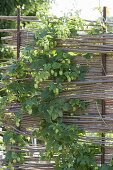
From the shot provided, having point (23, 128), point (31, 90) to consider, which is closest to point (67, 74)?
point (31, 90)

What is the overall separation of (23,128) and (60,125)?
550mm

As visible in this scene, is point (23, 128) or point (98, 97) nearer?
point (98, 97)

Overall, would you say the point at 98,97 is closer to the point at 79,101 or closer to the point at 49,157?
the point at 79,101

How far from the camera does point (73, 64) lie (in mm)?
3979

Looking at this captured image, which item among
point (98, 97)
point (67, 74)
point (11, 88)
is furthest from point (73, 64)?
point (11, 88)

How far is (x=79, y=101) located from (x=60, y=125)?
0.99 ft

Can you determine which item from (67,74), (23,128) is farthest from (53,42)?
(23,128)

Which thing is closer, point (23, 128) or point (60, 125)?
point (60, 125)

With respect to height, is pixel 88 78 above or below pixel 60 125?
above

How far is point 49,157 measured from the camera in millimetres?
4000

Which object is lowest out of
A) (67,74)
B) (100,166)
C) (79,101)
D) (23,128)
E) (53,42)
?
(100,166)

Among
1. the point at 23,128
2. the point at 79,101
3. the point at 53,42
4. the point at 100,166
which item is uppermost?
the point at 53,42

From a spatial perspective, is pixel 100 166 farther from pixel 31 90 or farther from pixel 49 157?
pixel 31 90

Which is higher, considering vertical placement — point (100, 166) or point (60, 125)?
point (60, 125)
